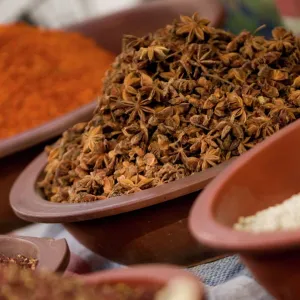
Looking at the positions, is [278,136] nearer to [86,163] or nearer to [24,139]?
[86,163]

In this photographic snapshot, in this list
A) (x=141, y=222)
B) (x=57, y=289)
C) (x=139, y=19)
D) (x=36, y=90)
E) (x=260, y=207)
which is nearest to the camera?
(x=57, y=289)

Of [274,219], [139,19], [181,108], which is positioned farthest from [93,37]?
[274,219]

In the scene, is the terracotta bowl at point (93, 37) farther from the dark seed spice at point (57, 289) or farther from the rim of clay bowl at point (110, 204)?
the dark seed spice at point (57, 289)

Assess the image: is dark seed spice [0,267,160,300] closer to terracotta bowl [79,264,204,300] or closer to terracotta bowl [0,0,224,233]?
terracotta bowl [79,264,204,300]

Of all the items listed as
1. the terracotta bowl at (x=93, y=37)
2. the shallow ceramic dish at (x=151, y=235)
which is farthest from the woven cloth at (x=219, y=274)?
the terracotta bowl at (x=93, y=37)

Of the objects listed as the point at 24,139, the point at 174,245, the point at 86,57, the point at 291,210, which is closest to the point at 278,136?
the point at 291,210

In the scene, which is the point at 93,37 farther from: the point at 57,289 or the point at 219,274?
the point at 57,289
